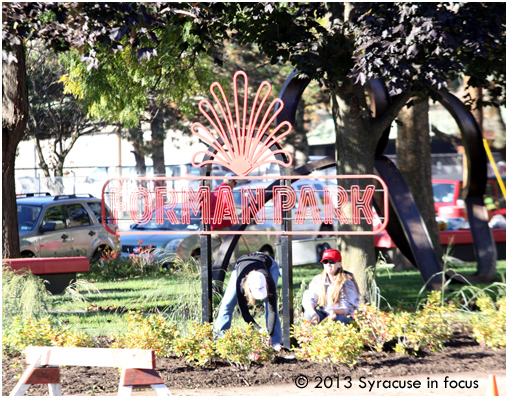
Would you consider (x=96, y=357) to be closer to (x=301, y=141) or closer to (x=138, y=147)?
(x=301, y=141)

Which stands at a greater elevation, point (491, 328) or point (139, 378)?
point (139, 378)

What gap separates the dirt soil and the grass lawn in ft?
3.24

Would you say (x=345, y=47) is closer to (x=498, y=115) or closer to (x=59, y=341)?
(x=59, y=341)

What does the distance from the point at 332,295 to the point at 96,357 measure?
9.55ft

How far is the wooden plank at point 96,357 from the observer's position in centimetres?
479

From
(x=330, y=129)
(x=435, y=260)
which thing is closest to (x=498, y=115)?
(x=435, y=260)

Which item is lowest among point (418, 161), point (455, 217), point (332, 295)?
point (332, 295)

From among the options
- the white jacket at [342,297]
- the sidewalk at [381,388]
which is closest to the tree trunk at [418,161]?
the white jacket at [342,297]

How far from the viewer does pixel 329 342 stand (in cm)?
636

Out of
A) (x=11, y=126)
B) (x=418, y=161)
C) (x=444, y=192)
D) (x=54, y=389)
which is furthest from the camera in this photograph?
(x=444, y=192)

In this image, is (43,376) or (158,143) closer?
(43,376)

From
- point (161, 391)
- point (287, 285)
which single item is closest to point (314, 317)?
point (287, 285)

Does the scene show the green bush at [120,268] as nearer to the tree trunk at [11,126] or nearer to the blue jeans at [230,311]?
the tree trunk at [11,126]

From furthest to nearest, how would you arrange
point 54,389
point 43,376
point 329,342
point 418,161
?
point 418,161 → point 329,342 → point 54,389 → point 43,376
